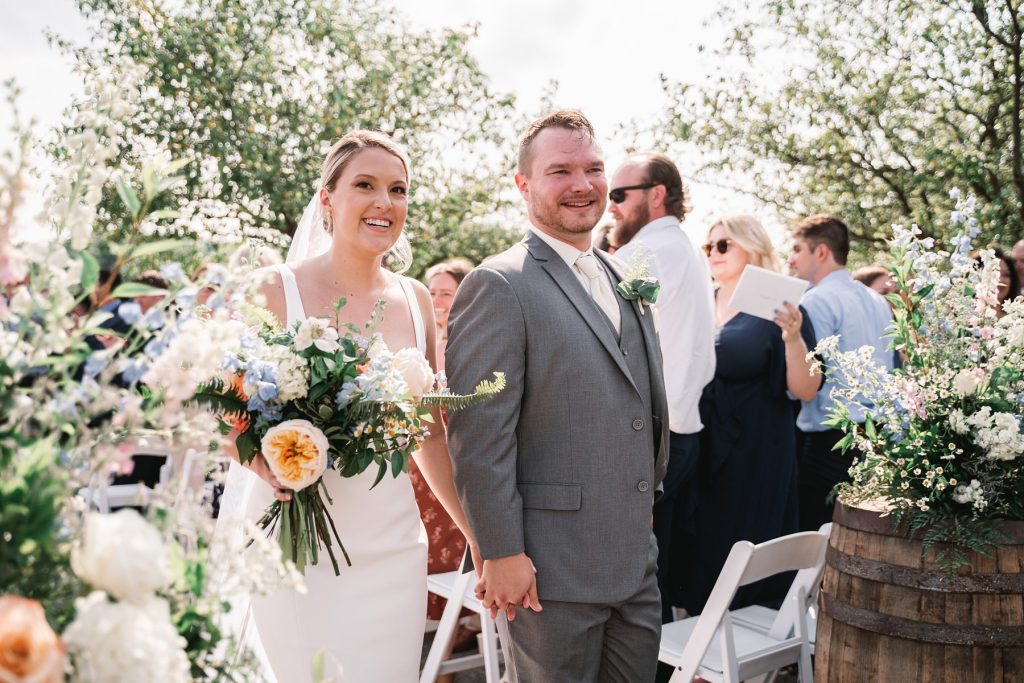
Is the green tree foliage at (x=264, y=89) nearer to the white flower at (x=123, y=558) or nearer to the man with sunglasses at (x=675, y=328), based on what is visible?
the man with sunglasses at (x=675, y=328)

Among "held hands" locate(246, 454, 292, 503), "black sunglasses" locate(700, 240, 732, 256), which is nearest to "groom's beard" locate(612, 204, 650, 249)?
"black sunglasses" locate(700, 240, 732, 256)

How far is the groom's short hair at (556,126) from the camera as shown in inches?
113

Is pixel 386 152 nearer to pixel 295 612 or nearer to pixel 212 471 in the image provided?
pixel 295 612

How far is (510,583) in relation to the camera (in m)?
2.54

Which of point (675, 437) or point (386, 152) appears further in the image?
point (675, 437)

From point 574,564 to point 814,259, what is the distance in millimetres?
3434

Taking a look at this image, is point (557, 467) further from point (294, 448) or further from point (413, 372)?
point (294, 448)

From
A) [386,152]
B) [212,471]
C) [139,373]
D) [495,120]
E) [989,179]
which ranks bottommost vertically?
[212,471]

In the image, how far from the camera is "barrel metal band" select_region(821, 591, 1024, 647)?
2.62 metres

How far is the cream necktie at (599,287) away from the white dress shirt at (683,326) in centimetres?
131

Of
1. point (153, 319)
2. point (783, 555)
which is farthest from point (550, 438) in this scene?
point (153, 319)

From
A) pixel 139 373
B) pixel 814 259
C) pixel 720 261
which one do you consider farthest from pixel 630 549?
pixel 814 259

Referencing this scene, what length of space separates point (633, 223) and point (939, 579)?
244 centimetres

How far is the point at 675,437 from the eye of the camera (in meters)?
4.30
